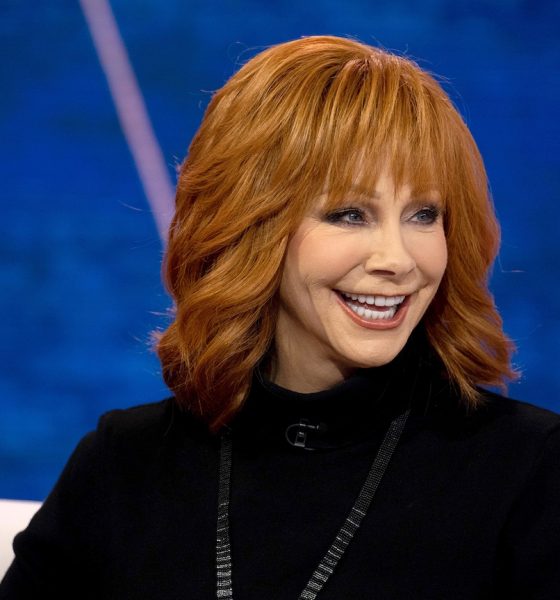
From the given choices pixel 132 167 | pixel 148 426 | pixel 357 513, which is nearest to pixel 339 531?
pixel 357 513

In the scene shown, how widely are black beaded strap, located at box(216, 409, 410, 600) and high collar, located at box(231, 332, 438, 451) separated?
0.02 m

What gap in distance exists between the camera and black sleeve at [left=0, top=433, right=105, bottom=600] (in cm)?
156

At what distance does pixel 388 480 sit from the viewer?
4.63ft

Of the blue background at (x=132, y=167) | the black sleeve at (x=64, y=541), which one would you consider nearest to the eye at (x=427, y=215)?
the black sleeve at (x=64, y=541)

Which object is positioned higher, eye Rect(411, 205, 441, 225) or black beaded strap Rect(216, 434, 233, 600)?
eye Rect(411, 205, 441, 225)

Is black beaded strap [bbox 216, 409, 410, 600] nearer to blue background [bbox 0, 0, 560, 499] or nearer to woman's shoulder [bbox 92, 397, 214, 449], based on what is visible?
woman's shoulder [bbox 92, 397, 214, 449]

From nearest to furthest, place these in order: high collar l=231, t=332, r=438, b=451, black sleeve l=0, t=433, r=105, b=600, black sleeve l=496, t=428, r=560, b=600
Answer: black sleeve l=496, t=428, r=560, b=600, high collar l=231, t=332, r=438, b=451, black sleeve l=0, t=433, r=105, b=600

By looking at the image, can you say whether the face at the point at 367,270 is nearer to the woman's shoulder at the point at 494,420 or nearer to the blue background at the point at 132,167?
the woman's shoulder at the point at 494,420

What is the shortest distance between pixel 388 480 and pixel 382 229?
1.09ft

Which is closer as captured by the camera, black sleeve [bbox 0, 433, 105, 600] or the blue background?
black sleeve [bbox 0, 433, 105, 600]

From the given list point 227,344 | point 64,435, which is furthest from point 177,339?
point 64,435

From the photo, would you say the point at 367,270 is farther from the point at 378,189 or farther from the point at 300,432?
the point at 300,432

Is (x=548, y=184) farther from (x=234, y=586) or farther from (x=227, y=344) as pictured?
(x=234, y=586)

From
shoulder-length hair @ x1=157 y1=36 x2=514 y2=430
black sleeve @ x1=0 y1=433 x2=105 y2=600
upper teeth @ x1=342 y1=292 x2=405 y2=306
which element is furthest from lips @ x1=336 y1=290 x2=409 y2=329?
black sleeve @ x1=0 y1=433 x2=105 y2=600
